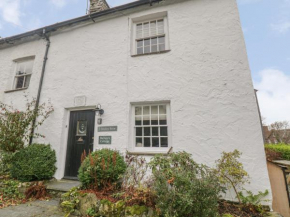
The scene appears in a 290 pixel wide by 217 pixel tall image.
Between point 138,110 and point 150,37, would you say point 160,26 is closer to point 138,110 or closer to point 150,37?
point 150,37

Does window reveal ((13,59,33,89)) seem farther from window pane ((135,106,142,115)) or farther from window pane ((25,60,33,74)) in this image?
window pane ((135,106,142,115))

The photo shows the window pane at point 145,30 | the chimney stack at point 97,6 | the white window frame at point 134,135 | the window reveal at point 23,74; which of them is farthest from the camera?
the window reveal at point 23,74

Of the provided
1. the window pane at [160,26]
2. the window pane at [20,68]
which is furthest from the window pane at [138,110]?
the window pane at [20,68]

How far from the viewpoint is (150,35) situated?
224 inches

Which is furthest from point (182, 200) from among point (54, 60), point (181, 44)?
point (54, 60)

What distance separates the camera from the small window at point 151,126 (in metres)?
4.73

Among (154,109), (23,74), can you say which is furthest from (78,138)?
(23,74)

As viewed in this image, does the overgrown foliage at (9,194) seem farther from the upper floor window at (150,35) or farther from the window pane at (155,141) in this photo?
the upper floor window at (150,35)

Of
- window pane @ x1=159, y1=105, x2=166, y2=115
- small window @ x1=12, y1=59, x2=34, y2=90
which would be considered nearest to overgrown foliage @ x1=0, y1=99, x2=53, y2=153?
small window @ x1=12, y1=59, x2=34, y2=90

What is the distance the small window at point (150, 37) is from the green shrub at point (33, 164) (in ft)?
16.4

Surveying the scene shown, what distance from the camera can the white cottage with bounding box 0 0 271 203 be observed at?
4168 millimetres

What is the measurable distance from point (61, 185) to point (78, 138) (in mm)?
1585

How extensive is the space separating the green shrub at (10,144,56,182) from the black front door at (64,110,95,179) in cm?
54

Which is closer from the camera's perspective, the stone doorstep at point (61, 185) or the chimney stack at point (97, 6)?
the stone doorstep at point (61, 185)
